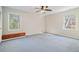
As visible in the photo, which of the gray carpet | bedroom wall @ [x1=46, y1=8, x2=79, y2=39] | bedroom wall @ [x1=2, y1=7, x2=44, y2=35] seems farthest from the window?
bedroom wall @ [x1=2, y1=7, x2=44, y2=35]

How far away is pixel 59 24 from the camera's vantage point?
663cm

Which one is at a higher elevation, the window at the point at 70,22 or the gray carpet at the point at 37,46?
the window at the point at 70,22

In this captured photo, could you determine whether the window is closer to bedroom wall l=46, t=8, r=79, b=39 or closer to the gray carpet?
bedroom wall l=46, t=8, r=79, b=39

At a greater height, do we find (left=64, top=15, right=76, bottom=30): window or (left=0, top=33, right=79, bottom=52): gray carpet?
(left=64, top=15, right=76, bottom=30): window

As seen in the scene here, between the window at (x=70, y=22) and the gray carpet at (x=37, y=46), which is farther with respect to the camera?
the window at (x=70, y=22)

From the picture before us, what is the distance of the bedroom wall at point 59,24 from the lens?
5375 millimetres

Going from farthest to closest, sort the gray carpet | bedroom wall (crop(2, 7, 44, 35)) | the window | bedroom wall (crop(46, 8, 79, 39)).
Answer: the window → bedroom wall (crop(46, 8, 79, 39)) → bedroom wall (crop(2, 7, 44, 35)) → the gray carpet

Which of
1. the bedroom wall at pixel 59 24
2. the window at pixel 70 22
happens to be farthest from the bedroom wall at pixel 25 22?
the window at pixel 70 22

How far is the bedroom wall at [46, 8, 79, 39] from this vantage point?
5375 mm

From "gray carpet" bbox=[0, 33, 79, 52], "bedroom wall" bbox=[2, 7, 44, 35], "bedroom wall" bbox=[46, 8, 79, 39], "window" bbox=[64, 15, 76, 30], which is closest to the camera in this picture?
"gray carpet" bbox=[0, 33, 79, 52]

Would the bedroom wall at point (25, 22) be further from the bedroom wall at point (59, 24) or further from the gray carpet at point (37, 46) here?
the bedroom wall at point (59, 24)

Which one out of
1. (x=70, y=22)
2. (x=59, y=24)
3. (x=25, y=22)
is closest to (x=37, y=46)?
(x=25, y=22)

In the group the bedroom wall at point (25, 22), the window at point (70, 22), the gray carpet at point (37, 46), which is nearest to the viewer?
the gray carpet at point (37, 46)
